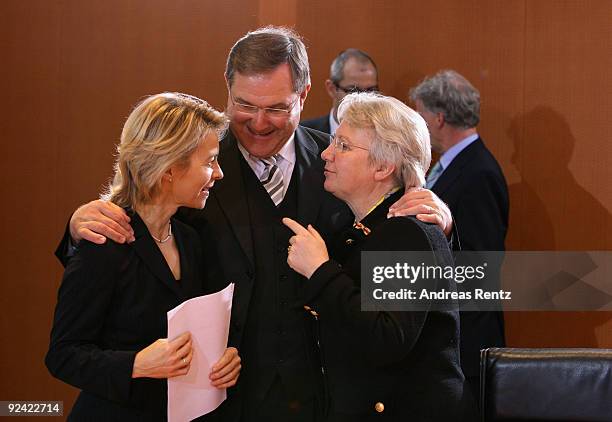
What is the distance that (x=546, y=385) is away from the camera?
202cm

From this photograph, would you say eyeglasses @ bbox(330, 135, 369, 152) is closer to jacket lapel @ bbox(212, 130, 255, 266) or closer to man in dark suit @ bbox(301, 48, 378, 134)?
jacket lapel @ bbox(212, 130, 255, 266)

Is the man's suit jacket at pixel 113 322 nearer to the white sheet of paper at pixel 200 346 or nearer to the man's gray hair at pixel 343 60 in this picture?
the white sheet of paper at pixel 200 346

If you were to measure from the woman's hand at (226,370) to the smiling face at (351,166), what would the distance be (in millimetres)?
492

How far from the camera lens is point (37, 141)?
14.0 feet

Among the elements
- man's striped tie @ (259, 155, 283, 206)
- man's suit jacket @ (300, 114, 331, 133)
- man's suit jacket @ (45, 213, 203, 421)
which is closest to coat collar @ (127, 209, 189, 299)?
man's suit jacket @ (45, 213, 203, 421)

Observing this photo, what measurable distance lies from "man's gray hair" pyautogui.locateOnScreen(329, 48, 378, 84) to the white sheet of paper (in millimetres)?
2080

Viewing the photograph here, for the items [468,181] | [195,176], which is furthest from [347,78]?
[195,176]

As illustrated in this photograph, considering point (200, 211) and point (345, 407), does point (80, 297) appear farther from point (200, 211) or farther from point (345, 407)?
point (345, 407)

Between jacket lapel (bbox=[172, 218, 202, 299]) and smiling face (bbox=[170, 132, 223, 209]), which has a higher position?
smiling face (bbox=[170, 132, 223, 209])

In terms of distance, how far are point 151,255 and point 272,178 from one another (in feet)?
1.73

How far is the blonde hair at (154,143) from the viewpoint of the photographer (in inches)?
82.4

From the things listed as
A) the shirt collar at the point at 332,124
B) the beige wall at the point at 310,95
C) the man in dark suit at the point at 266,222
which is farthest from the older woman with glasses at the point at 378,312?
the beige wall at the point at 310,95

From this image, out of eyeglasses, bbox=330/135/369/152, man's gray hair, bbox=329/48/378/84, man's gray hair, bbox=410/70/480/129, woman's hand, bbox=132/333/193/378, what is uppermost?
man's gray hair, bbox=329/48/378/84

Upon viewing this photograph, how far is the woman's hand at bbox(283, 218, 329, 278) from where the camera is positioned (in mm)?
1992
